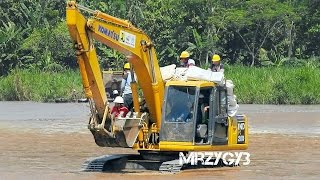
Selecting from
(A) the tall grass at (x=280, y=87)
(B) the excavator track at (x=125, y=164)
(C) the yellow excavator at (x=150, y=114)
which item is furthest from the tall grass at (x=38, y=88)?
(C) the yellow excavator at (x=150, y=114)

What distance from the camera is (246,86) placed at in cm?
4769

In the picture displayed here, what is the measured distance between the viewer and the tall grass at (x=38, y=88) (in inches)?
1977

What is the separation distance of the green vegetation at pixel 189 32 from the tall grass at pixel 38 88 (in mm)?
6715

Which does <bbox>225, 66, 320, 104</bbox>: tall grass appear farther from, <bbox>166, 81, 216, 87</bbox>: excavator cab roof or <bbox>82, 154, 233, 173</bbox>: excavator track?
<bbox>166, 81, 216, 87</bbox>: excavator cab roof

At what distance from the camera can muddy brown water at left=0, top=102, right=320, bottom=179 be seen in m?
18.1

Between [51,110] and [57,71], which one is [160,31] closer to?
[57,71]

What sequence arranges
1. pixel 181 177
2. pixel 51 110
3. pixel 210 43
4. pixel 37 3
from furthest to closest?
pixel 37 3, pixel 210 43, pixel 51 110, pixel 181 177

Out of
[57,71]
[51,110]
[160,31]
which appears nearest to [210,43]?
[160,31]

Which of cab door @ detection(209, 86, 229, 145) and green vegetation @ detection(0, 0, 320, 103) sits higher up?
cab door @ detection(209, 86, 229, 145)

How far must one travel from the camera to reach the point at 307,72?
48.5 m

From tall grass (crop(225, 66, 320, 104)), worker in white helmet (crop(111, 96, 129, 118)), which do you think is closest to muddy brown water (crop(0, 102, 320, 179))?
worker in white helmet (crop(111, 96, 129, 118))

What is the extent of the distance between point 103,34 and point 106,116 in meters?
1.42

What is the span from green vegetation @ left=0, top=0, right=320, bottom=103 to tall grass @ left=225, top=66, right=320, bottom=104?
374 inches

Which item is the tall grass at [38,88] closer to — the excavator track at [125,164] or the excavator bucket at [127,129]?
the excavator track at [125,164]
